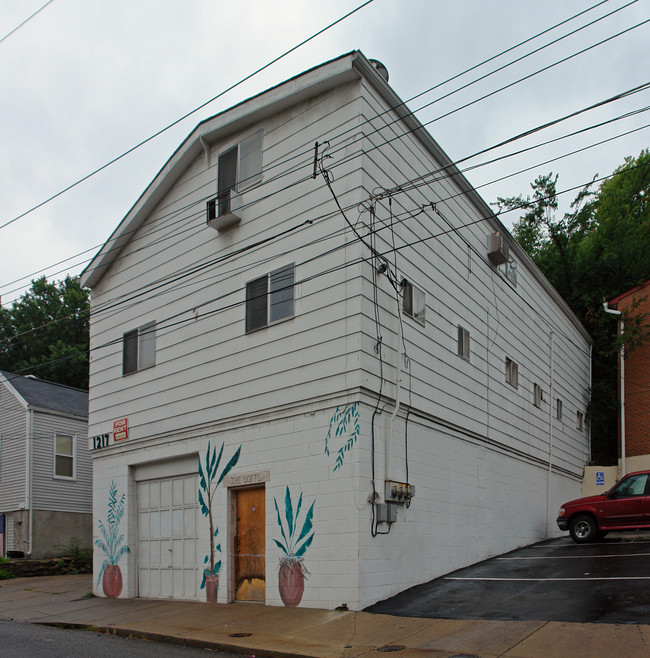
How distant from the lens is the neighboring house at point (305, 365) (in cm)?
1181

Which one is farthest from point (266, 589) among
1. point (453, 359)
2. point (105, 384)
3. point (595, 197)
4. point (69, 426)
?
point (595, 197)

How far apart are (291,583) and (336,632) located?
2136 mm

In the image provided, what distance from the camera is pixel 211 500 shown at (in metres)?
13.8

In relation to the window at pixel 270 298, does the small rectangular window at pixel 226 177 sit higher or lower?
higher

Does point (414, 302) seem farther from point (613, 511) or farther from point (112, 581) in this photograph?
point (112, 581)

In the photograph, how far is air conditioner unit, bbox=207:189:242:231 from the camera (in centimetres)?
1441

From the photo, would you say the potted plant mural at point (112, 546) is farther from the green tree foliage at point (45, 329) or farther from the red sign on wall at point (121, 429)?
the green tree foliage at point (45, 329)

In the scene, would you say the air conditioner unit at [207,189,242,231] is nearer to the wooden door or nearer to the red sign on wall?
the red sign on wall

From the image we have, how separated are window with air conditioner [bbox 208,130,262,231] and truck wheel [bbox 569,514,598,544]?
10224 mm

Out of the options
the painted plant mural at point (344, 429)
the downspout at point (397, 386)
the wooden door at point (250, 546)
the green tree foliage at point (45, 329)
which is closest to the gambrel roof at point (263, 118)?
the downspout at point (397, 386)

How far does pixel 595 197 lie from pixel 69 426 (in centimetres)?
2890

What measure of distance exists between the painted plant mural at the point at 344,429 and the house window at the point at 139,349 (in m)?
6.01

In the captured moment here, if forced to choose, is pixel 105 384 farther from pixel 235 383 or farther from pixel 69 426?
pixel 69 426

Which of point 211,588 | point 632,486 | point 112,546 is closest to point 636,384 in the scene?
point 632,486
